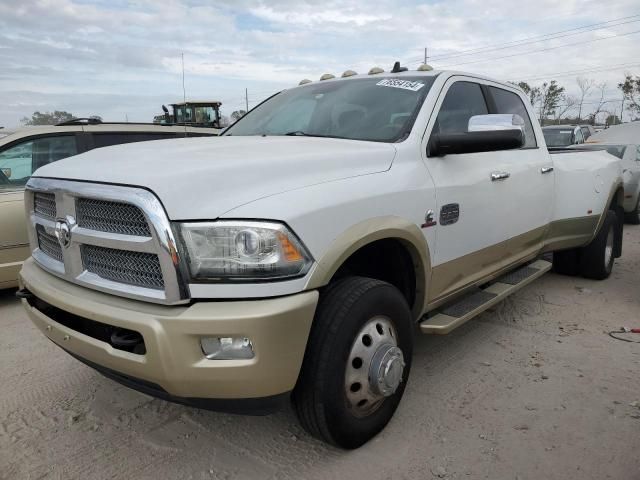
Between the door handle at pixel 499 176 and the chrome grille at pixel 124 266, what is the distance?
226 cm

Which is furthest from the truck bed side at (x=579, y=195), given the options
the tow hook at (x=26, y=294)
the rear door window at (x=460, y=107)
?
the tow hook at (x=26, y=294)

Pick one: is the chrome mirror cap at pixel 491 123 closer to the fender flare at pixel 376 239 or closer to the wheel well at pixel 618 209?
the fender flare at pixel 376 239

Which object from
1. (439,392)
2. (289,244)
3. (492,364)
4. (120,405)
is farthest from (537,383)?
(120,405)

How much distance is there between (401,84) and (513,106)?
1452 millimetres

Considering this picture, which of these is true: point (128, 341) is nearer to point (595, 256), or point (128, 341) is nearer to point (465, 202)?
point (465, 202)

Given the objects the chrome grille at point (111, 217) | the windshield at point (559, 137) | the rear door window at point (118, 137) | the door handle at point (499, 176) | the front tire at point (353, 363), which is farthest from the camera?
the windshield at point (559, 137)

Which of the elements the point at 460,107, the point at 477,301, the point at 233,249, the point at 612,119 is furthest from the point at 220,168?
the point at 612,119

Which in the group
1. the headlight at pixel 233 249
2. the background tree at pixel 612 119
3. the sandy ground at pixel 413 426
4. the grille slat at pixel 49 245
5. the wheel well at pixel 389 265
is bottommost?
the sandy ground at pixel 413 426

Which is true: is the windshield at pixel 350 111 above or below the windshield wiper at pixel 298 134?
above

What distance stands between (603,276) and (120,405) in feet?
16.1

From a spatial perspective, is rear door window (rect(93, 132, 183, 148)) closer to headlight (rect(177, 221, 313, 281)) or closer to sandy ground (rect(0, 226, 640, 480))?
sandy ground (rect(0, 226, 640, 480))

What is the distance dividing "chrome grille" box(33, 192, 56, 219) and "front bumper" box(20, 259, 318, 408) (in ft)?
2.02

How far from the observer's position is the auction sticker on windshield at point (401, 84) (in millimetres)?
3257

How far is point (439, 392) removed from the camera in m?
3.15
